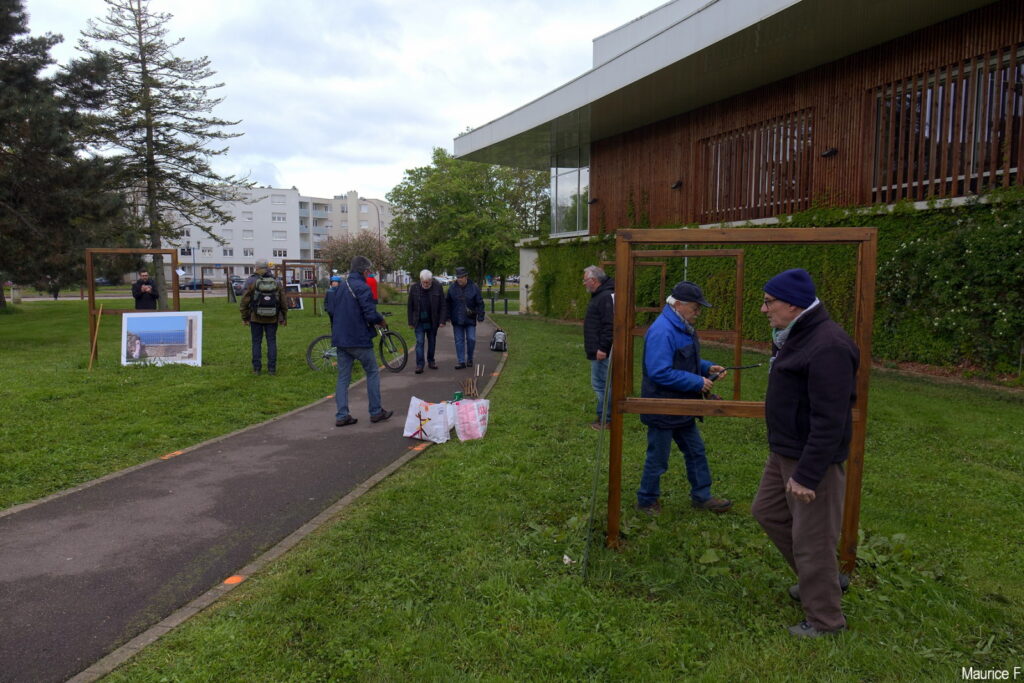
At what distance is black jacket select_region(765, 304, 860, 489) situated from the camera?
3.03 m

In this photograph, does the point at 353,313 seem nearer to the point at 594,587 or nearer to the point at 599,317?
the point at 599,317

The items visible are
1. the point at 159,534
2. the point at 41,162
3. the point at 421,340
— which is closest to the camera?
the point at 159,534

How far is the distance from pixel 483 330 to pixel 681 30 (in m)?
9.85

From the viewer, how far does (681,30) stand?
45.4ft

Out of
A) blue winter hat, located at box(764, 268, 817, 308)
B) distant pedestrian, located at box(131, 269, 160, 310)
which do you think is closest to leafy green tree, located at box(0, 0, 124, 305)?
distant pedestrian, located at box(131, 269, 160, 310)

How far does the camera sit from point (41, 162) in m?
15.7

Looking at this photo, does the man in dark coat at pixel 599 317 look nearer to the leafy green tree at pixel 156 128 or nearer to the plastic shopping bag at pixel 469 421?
the plastic shopping bag at pixel 469 421

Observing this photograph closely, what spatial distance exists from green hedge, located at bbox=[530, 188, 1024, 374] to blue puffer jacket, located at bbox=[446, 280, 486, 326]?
709 cm

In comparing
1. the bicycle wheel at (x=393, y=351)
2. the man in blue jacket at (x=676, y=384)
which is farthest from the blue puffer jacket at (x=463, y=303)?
the man in blue jacket at (x=676, y=384)

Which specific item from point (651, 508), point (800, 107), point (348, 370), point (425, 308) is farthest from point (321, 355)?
point (800, 107)

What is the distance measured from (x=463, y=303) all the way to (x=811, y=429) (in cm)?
870

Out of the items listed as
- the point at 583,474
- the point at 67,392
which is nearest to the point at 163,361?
the point at 67,392

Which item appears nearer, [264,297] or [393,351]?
[264,297]

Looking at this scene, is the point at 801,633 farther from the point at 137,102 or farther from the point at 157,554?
the point at 137,102
